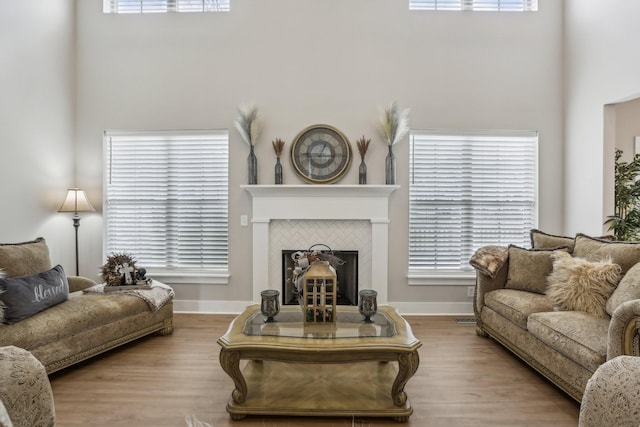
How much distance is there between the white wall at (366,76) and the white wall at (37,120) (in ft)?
3.27

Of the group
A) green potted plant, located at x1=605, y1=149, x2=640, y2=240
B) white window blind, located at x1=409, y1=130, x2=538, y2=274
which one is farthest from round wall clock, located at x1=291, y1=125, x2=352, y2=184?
green potted plant, located at x1=605, y1=149, x2=640, y2=240

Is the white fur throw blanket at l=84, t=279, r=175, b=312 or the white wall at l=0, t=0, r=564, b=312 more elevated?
the white wall at l=0, t=0, r=564, b=312

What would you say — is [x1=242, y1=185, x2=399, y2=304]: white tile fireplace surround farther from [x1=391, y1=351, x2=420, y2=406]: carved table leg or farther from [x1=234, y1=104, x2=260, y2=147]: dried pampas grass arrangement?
[x1=391, y1=351, x2=420, y2=406]: carved table leg

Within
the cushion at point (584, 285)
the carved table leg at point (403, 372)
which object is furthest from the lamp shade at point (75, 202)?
the cushion at point (584, 285)

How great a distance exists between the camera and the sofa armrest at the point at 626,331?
208 centimetres

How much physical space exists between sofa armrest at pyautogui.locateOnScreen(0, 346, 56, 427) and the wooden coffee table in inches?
38.2

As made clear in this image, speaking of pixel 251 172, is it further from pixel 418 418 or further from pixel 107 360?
pixel 418 418

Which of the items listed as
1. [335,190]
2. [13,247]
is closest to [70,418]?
[13,247]

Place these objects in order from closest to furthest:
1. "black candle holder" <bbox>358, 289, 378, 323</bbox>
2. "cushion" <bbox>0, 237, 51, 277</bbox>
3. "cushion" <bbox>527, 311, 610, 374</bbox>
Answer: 1. "cushion" <bbox>527, 311, 610, 374</bbox>
2. "black candle holder" <bbox>358, 289, 378, 323</bbox>
3. "cushion" <bbox>0, 237, 51, 277</bbox>

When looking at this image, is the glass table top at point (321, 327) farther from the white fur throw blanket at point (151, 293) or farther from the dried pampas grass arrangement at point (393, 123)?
the dried pampas grass arrangement at point (393, 123)

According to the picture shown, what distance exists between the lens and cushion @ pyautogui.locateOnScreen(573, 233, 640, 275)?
2857mm

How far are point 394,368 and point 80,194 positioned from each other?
3845mm

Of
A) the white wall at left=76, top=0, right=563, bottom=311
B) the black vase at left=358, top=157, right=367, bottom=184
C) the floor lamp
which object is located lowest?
the floor lamp

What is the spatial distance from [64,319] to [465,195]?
13.9ft
